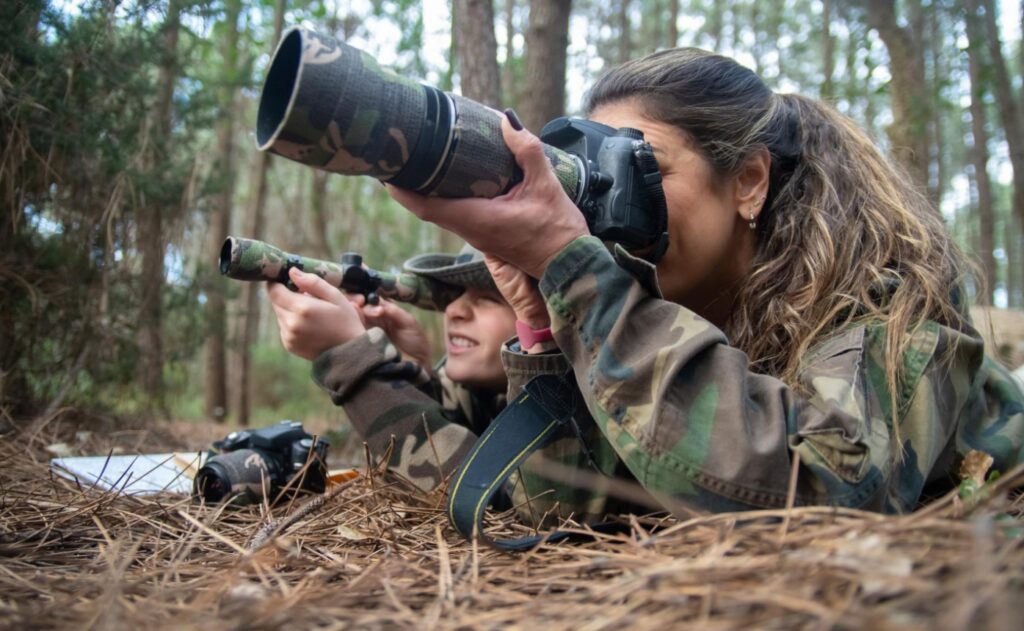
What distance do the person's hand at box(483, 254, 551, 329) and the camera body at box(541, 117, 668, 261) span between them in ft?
0.56

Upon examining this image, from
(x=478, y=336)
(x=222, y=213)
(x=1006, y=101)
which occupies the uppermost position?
(x=1006, y=101)

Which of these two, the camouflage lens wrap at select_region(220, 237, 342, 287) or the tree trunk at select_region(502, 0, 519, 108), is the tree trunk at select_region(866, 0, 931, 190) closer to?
the tree trunk at select_region(502, 0, 519, 108)

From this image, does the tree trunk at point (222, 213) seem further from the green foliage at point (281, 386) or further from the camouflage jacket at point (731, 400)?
the camouflage jacket at point (731, 400)

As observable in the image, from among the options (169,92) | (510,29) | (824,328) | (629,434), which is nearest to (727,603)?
(629,434)

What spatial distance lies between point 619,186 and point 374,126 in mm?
562

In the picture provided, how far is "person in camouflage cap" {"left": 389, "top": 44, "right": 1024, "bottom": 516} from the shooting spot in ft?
3.57

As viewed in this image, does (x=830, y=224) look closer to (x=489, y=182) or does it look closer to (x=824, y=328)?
(x=824, y=328)

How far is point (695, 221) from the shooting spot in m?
1.59

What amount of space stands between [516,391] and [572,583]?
532 mm

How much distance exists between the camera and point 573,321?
47.7 inches

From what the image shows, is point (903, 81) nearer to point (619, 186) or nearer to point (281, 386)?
point (619, 186)

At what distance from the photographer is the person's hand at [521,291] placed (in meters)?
1.34

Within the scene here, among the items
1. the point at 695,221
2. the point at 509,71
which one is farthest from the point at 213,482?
the point at 509,71

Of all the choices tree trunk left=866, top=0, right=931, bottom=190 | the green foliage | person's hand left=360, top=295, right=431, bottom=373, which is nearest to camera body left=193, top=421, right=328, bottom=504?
person's hand left=360, top=295, right=431, bottom=373
